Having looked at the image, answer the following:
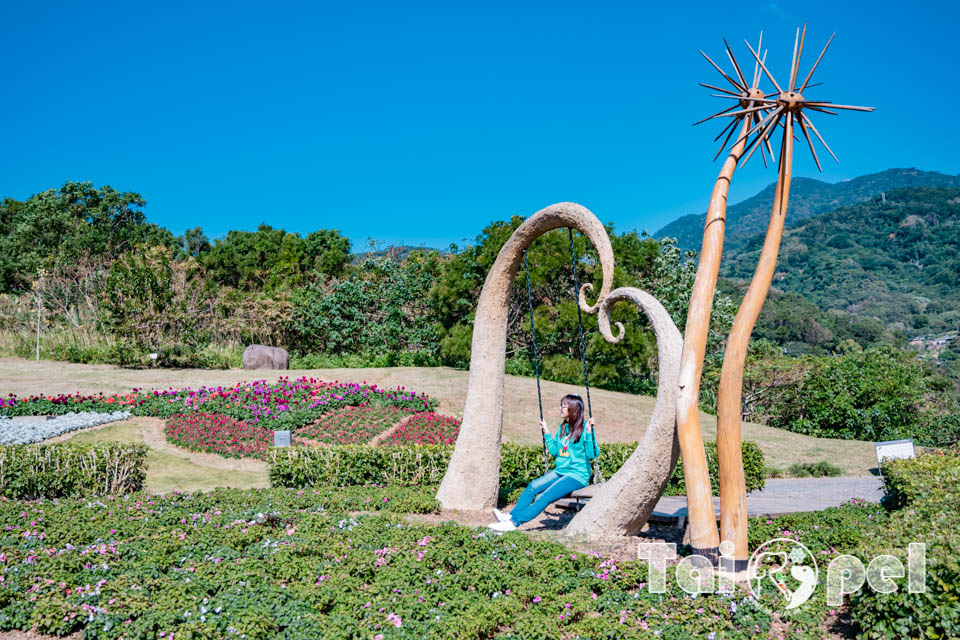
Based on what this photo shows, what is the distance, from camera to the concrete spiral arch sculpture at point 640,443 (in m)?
5.47

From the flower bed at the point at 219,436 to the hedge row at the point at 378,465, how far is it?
2091 millimetres

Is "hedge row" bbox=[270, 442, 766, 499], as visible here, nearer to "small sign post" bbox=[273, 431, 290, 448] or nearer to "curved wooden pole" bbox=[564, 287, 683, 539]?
"small sign post" bbox=[273, 431, 290, 448]

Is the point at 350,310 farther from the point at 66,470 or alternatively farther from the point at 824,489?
the point at 824,489

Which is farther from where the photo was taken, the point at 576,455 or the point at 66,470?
the point at 66,470

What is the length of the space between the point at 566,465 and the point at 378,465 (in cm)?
353

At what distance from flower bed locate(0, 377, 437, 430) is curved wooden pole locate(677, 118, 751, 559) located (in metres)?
9.17

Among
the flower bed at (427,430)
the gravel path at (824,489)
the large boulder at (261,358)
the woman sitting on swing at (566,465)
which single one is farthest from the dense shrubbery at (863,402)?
the large boulder at (261,358)

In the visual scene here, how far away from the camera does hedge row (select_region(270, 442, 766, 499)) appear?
28.9 feet

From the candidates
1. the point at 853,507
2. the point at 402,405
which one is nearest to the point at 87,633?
the point at 853,507

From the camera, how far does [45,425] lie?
1160cm

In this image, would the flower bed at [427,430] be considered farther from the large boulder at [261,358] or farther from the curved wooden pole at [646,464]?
the large boulder at [261,358]

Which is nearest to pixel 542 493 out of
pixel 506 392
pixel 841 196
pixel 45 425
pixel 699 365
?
pixel 699 365

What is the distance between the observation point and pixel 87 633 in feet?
13.2

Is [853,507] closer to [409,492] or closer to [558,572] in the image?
[558,572]
